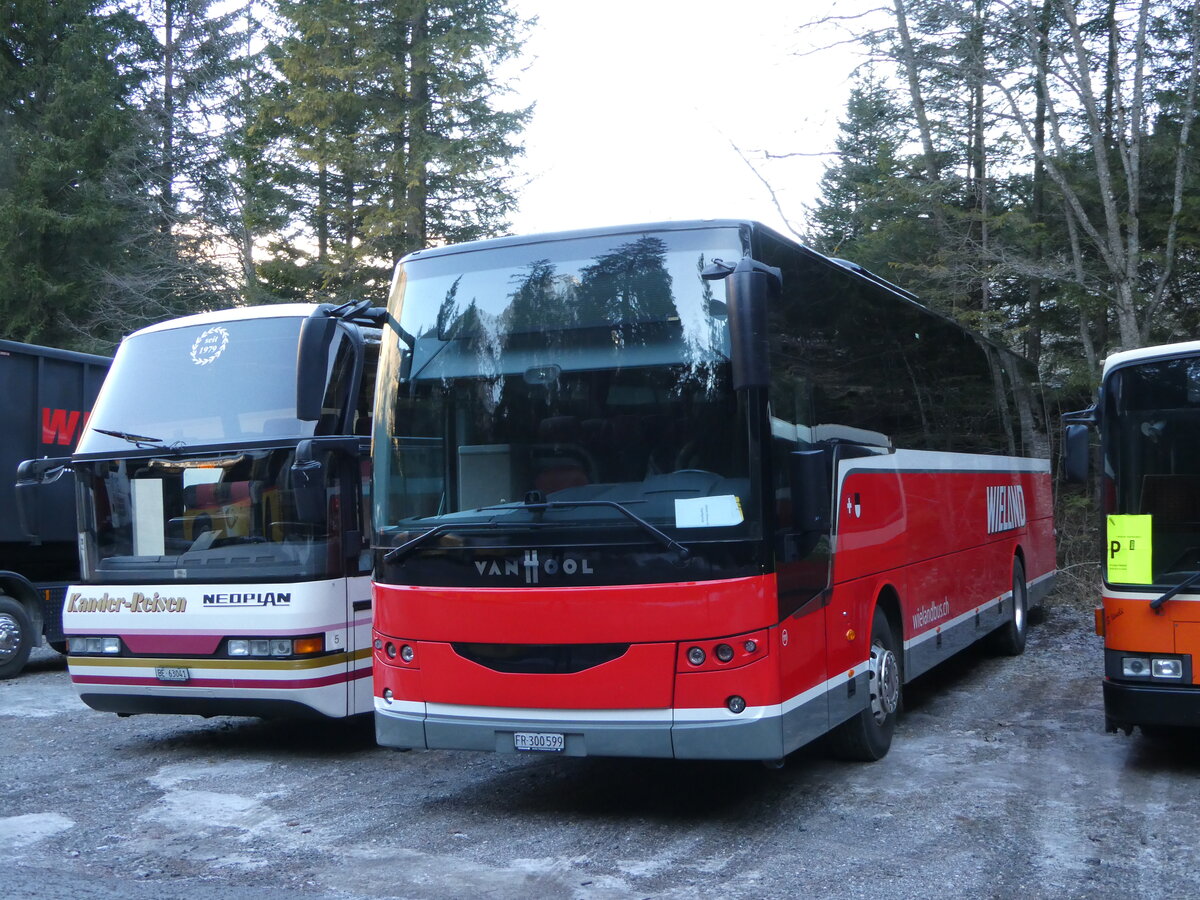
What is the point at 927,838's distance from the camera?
234 inches

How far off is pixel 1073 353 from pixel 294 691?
15.4 meters

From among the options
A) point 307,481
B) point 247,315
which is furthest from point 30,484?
point 307,481

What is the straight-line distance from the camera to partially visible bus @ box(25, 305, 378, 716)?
792 cm

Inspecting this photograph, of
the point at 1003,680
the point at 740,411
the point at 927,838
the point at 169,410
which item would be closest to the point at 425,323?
the point at 740,411

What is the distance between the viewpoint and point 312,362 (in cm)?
673

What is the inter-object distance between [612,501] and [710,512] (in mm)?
499

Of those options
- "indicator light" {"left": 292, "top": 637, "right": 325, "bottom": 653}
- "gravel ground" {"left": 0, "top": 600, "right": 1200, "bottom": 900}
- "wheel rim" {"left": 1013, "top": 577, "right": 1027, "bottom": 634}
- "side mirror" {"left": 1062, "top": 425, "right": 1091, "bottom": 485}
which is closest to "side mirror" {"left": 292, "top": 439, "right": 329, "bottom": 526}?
"indicator light" {"left": 292, "top": 637, "right": 325, "bottom": 653}

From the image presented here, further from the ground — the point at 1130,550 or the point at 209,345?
the point at 209,345

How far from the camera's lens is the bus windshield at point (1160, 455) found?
273 inches

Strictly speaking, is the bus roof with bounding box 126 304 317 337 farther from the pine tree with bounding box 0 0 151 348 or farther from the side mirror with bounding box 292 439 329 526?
the pine tree with bounding box 0 0 151 348

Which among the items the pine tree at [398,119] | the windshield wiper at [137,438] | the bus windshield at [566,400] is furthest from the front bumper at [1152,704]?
the pine tree at [398,119]

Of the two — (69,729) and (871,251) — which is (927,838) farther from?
(871,251)

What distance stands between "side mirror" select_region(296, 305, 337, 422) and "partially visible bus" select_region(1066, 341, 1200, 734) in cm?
468

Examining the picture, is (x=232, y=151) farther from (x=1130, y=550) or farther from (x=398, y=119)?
(x=1130, y=550)
